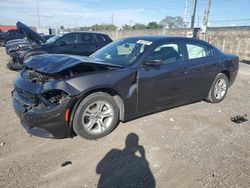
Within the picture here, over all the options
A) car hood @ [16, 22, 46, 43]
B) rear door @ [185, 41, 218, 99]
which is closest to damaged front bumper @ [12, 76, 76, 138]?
rear door @ [185, 41, 218, 99]

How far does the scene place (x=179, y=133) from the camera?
4.07 metres

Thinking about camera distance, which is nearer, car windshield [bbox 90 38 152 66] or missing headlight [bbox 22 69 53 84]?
missing headlight [bbox 22 69 53 84]

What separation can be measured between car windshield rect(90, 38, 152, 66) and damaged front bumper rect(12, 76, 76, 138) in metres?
1.37

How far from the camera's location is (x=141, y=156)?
3316mm

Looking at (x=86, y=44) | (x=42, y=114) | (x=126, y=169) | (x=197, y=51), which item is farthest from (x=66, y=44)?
(x=126, y=169)

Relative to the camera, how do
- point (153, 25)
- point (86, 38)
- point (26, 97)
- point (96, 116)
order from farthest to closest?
1. point (153, 25)
2. point (86, 38)
3. point (96, 116)
4. point (26, 97)

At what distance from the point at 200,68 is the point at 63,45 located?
6.71 m

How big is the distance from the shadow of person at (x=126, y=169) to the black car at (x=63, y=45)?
6571 millimetres

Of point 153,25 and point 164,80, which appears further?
point 153,25

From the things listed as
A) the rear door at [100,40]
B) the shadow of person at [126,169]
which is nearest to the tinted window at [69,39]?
the rear door at [100,40]

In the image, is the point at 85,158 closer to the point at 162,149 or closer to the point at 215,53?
the point at 162,149

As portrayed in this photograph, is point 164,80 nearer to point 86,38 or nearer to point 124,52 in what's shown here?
point 124,52

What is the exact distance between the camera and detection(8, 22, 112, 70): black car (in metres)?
8.78

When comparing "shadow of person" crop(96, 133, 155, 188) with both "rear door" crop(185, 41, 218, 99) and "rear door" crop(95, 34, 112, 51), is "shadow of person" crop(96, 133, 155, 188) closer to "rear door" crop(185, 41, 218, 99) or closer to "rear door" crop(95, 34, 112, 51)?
"rear door" crop(185, 41, 218, 99)
